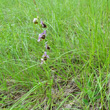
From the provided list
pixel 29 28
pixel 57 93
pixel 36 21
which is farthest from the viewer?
pixel 29 28

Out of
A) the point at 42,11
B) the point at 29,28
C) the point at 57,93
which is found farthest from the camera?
the point at 42,11

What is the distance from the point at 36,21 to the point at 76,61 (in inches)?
22.2

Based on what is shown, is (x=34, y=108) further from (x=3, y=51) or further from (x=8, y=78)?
(x=3, y=51)

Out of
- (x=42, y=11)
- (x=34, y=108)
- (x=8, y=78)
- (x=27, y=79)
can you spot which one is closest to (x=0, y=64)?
(x=8, y=78)

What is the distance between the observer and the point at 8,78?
3.90 feet

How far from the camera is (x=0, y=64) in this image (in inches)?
46.9

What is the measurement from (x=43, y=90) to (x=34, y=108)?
0.54 feet

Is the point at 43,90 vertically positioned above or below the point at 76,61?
below

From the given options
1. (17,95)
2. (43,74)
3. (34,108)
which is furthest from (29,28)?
(34,108)

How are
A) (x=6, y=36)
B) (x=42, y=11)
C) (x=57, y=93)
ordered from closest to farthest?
(x=57, y=93), (x=6, y=36), (x=42, y=11)

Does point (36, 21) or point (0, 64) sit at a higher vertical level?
point (36, 21)

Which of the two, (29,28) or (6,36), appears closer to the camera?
(6,36)

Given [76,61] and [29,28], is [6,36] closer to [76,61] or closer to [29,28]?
[29,28]

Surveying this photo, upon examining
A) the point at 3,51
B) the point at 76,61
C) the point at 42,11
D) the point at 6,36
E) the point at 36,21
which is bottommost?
the point at 76,61
